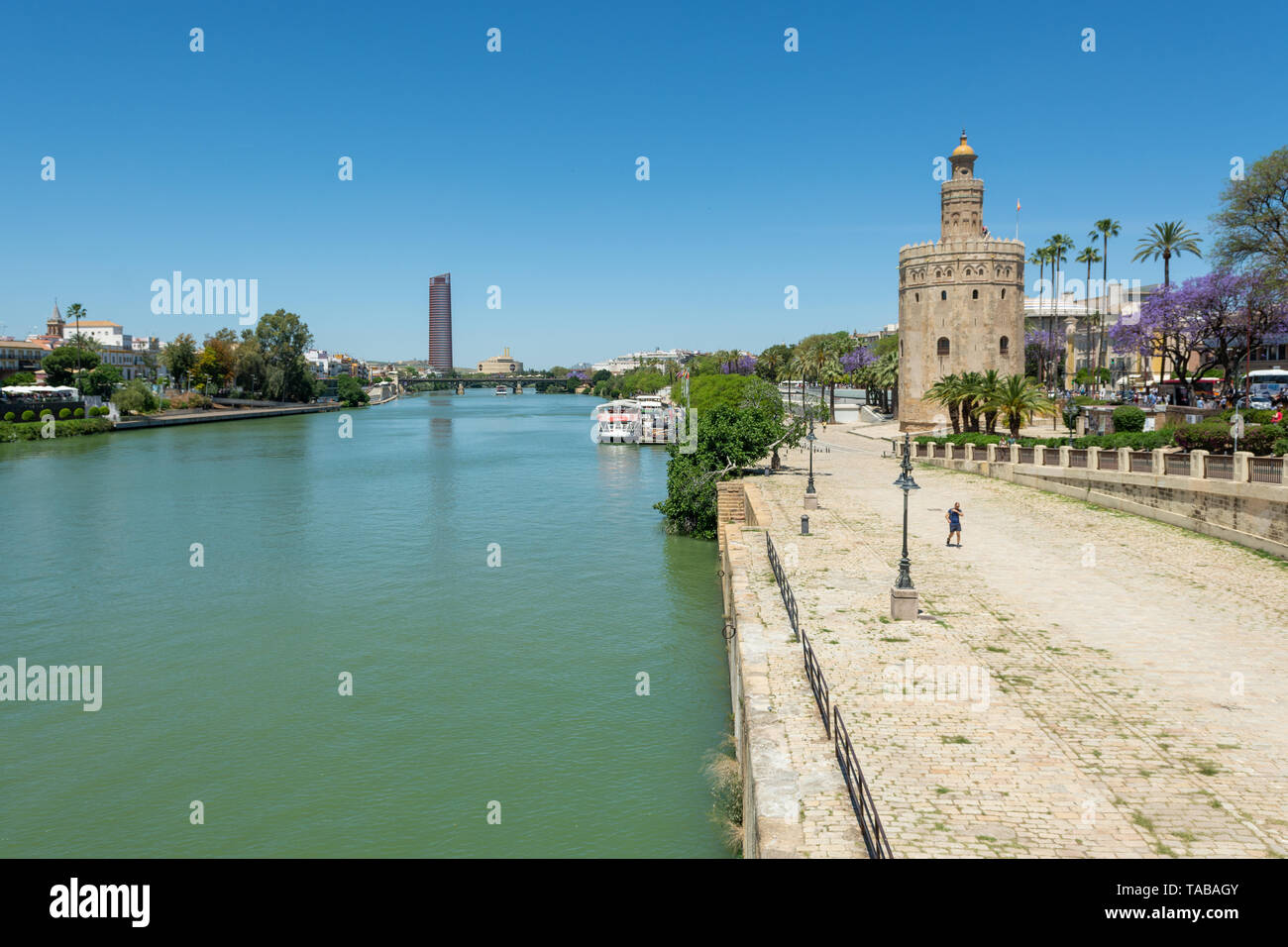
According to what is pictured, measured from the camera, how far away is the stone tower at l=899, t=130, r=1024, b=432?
59594 millimetres

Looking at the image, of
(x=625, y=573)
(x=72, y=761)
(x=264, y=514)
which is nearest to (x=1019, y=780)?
(x=72, y=761)

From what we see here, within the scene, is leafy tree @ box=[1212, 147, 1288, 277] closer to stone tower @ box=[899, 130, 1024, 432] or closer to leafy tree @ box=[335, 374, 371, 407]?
stone tower @ box=[899, 130, 1024, 432]

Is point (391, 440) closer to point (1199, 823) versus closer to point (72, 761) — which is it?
point (72, 761)

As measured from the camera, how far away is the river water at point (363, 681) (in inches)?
534

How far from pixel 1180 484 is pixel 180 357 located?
12434 centimetres

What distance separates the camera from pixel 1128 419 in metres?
38.4

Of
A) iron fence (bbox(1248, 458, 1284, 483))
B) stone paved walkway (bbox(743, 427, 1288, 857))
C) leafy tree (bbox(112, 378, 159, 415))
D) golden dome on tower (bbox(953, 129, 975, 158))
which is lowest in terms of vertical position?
stone paved walkway (bbox(743, 427, 1288, 857))

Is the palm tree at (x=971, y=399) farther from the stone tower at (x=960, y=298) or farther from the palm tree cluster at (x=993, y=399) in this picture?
the stone tower at (x=960, y=298)

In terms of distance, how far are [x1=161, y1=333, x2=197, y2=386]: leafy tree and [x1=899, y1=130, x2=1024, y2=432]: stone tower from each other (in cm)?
9989

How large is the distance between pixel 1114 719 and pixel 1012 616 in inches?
202

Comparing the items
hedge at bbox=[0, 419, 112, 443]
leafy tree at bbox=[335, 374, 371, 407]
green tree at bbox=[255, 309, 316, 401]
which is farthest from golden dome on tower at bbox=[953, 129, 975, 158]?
leafy tree at bbox=[335, 374, 371, 407]

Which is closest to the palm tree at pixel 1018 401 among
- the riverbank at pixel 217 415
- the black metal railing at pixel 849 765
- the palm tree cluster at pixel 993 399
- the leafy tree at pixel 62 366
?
the palm tree cluster at pixel 993 399

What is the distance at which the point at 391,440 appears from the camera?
94.5 meters

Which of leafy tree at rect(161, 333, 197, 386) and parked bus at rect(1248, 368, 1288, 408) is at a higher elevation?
leafy tree at rect(161, 333, 197, 386)
